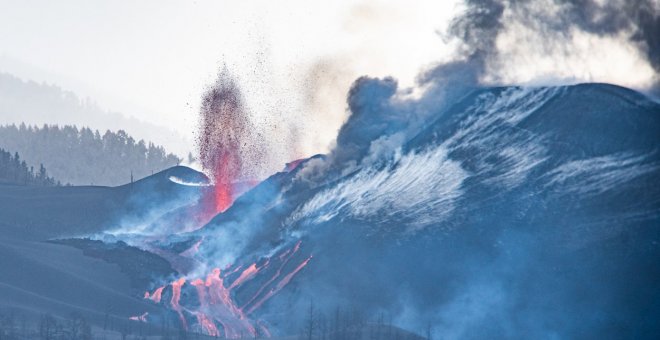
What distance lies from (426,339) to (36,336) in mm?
56692

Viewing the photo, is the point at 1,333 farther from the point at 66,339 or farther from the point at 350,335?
the point at 350,335

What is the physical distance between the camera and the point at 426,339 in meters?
199

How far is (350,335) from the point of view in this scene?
198625mm

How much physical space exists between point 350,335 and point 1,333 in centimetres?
5005

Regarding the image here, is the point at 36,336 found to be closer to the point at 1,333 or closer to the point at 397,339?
the point at 1,333

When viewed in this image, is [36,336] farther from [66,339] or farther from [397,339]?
[397,339]

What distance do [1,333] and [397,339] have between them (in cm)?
5659

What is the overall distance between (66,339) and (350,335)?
136ft

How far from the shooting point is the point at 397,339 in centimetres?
19488

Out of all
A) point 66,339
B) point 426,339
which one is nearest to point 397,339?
point 426,339

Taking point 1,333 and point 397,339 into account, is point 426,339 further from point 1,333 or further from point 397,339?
point 1,333

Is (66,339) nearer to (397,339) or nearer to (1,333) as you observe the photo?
(1,333)

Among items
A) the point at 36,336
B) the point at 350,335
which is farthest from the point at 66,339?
the point at 350,335
